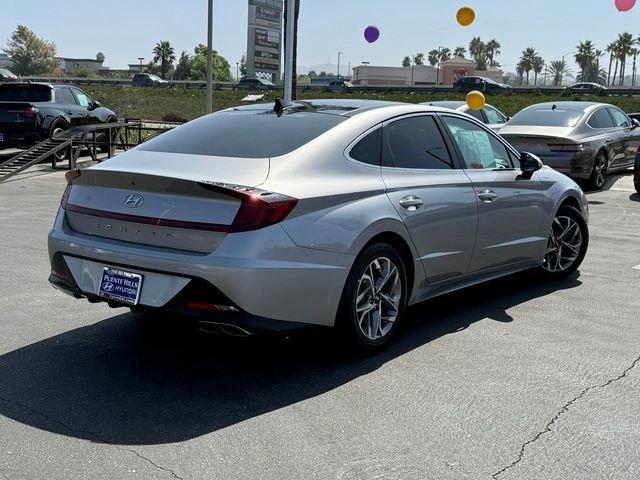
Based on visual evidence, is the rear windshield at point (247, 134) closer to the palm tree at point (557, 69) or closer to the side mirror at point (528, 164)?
the side mirror at point (528, 164)

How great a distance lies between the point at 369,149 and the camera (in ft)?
16.0

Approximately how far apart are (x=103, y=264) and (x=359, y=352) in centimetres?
159

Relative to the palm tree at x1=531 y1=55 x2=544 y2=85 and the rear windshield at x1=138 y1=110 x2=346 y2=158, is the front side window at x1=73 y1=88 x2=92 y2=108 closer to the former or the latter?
the rear windshield at x1=138 y1=110 x2=346 y2=158

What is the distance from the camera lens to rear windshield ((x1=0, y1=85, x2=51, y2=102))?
1727 centimetres

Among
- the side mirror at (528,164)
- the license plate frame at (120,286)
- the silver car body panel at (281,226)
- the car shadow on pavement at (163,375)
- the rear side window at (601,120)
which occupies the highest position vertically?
the rear side window at (601,120)

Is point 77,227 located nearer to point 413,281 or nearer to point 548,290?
point 413,281

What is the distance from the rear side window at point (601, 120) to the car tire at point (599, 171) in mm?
566

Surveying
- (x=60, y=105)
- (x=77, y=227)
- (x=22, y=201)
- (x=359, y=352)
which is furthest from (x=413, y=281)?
(x=60, y=105)

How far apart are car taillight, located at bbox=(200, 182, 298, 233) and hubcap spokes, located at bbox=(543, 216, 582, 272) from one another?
3367 millimetres

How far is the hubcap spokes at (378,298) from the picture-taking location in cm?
458

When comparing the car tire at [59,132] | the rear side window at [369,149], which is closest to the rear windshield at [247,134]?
the rear side window at [369,149]

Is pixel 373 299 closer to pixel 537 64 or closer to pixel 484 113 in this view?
pixel 484 113

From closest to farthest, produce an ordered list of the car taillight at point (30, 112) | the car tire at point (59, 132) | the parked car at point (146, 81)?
the car taillight at point (30, 112)
the car tire at point (59, 132)
the parked car at point (146, 81)

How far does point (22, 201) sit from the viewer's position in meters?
11.7
